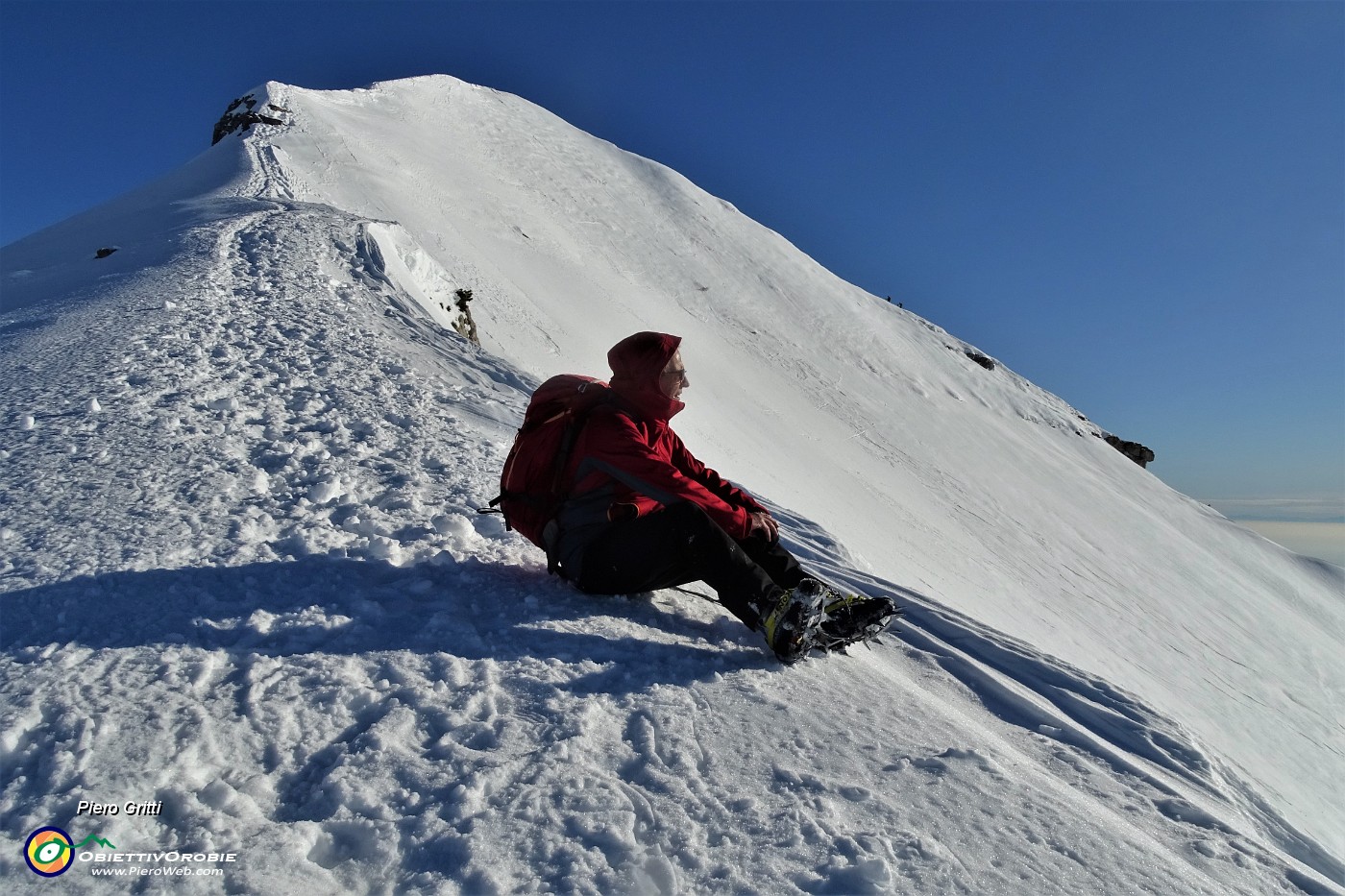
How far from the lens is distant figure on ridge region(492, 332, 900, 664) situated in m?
2.99

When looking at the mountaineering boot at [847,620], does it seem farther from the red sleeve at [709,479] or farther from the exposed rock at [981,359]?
the exposed rock at [981,359]

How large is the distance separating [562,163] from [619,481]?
22609 millimetres

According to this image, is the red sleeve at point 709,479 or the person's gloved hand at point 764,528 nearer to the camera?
the person's gloved hand at point 764,528

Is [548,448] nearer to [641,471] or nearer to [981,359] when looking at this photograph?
[641,471]

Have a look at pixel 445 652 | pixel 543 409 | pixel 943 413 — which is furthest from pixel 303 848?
pixel 943 413

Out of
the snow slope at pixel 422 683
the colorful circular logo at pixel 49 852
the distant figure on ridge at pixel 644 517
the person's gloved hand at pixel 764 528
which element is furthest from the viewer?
the person's gloved hand at pixel 764 528

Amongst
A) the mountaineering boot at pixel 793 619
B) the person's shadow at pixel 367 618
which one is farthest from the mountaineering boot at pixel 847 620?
the person's shadow at pixel 367 618

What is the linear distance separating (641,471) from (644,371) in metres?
0.43

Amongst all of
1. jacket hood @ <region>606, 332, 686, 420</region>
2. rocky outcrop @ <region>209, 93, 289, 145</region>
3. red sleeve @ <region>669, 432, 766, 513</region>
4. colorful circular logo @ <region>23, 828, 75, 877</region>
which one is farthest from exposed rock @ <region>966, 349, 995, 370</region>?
colorful circular logo @ <region>23, 828, 75, 877</region>

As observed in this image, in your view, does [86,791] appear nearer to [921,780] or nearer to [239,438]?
[921,780]

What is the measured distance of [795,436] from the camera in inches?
514

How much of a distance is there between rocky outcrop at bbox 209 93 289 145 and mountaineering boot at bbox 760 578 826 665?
18.7m

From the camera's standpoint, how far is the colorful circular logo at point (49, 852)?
165 centimetres

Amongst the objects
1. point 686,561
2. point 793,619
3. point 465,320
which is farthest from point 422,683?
point 465,320
